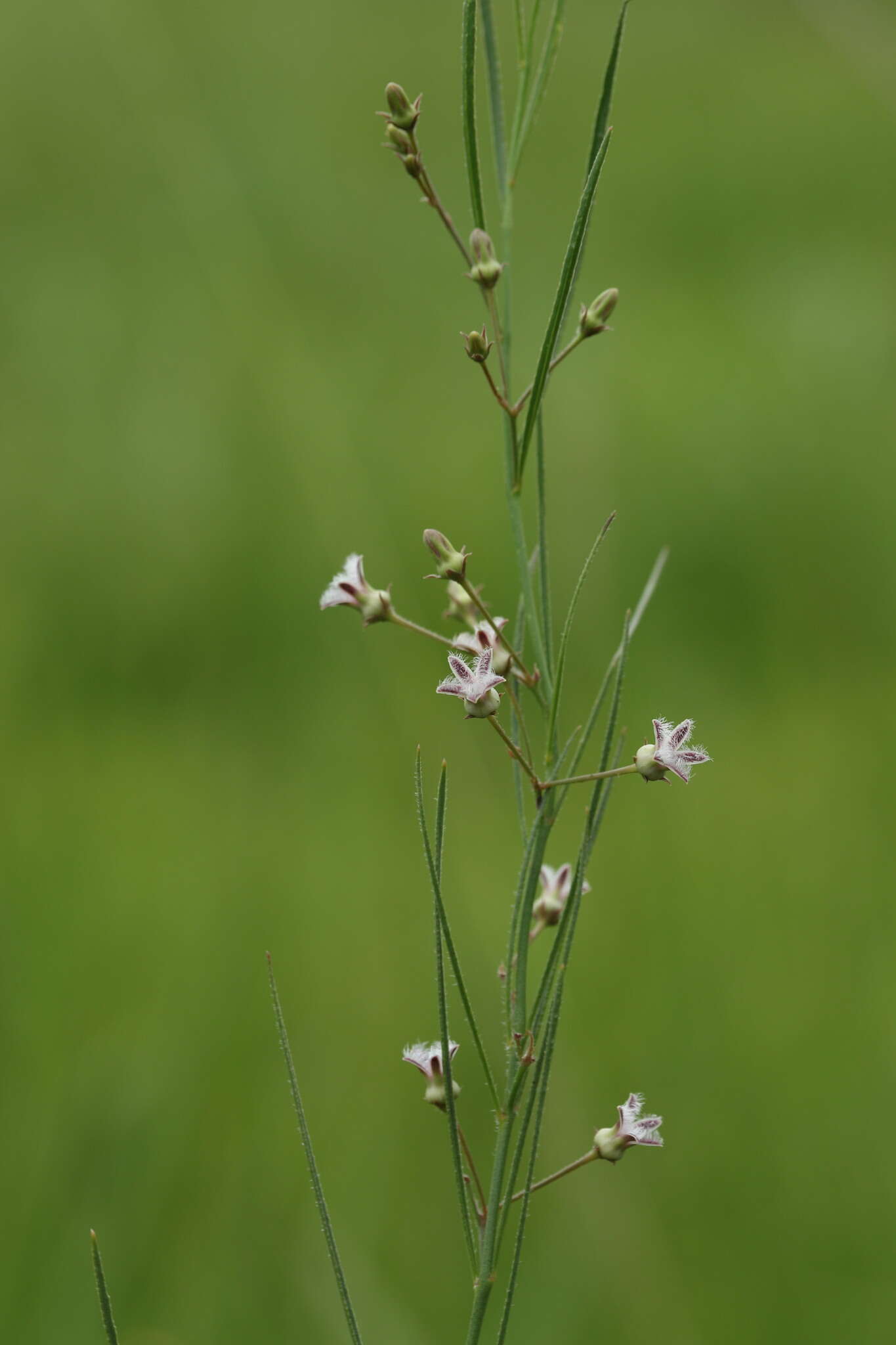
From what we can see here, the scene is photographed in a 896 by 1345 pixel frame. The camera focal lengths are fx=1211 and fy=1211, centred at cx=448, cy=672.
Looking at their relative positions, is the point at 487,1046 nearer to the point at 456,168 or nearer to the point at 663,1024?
the point at 663,1024

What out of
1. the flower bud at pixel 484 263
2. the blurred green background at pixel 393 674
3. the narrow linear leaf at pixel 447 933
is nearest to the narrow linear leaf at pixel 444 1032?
the narrow linear leaf at pixel 447 933

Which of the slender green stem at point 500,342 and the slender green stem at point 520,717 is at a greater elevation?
the slender green stem at point 500,342

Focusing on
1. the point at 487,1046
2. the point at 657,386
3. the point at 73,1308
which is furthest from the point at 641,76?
the point at 73,1308

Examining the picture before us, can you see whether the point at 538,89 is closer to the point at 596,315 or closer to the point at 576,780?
the point at 596,315

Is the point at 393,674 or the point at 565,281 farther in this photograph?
Result: the point at 393,674

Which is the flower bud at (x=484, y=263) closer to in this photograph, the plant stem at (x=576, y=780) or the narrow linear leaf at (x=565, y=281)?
the narrow linear leaf at (x=565, y=281)

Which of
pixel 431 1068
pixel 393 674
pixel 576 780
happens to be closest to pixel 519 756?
pixel 576 780
